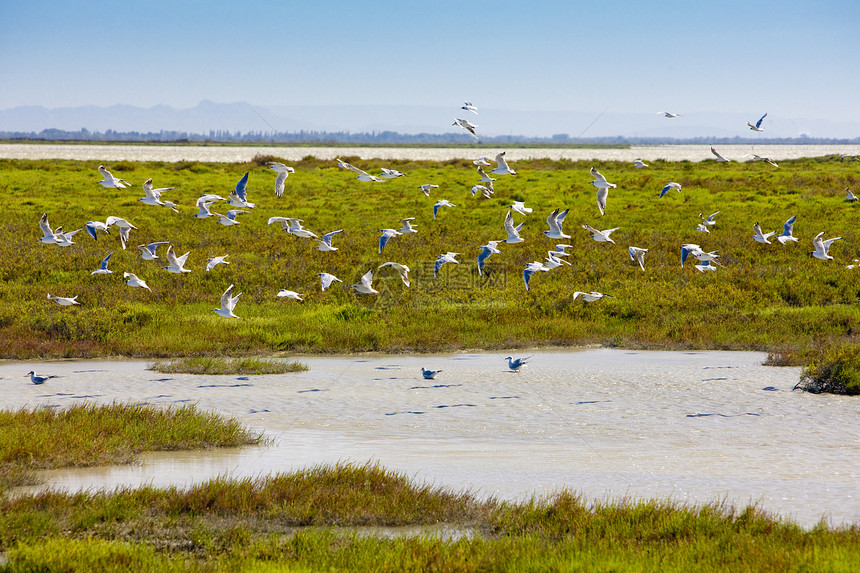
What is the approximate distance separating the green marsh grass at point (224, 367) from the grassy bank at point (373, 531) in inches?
333

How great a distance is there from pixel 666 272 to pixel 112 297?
17.7 m

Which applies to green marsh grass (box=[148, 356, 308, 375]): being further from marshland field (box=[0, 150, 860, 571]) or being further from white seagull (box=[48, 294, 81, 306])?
white seagull (box=[48, 294, 81, 306])

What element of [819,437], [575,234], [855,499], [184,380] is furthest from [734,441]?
[575,234]

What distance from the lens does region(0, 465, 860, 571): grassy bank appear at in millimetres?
7605

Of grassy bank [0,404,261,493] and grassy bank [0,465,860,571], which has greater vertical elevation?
grassy bank [0,465,860,571]

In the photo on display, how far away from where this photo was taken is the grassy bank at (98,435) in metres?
11.0

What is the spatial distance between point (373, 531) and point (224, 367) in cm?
1031

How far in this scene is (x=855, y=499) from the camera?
401 inches

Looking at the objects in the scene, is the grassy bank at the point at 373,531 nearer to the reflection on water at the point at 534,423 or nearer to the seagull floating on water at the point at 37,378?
the reflection on water at the point at 534,423

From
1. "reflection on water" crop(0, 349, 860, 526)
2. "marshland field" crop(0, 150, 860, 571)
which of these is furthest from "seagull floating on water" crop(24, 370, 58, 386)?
"marshland field" crop(0, 150, 860, 571)

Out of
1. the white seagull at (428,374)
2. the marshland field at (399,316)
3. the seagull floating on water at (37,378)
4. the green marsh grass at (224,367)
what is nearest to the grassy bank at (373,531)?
the marshland field at (399,316)

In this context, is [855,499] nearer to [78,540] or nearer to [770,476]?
[770,476]

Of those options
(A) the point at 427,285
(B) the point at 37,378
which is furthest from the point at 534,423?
(A) the point at 427,285

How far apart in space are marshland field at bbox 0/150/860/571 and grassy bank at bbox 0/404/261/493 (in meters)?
0.06
